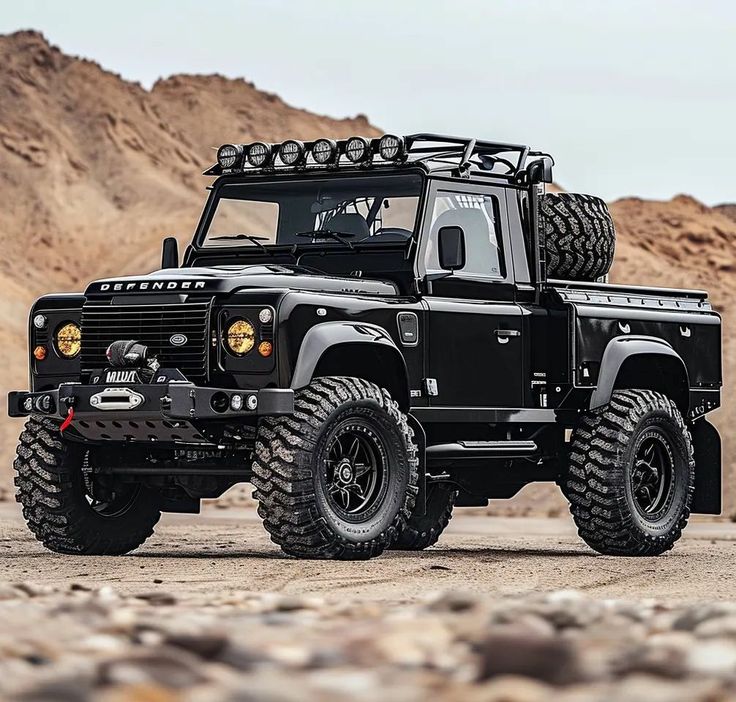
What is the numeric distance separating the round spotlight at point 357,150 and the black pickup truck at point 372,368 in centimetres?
2

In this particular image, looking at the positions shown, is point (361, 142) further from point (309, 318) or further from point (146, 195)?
point (146, 195)

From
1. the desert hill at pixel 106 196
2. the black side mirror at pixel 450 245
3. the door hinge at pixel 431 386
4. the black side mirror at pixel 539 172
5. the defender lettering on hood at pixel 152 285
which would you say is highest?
the desert hill at pixel 106 196

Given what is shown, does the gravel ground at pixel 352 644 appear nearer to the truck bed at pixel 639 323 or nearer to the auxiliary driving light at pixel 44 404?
the auxiliary driving light at pixel 44 404

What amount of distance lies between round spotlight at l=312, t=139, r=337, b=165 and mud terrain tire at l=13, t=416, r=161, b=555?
2.72m

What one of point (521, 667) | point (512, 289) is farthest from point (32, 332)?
point (521, 667)

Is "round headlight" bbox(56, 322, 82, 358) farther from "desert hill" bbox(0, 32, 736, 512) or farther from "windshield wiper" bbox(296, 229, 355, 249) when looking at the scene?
"desert hill" bbox(0, 32, 736, 512)

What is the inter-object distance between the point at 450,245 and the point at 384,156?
36.7 inches

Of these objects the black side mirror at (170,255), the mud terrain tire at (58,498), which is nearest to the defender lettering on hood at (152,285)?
the mud terrain tire at (58,498)

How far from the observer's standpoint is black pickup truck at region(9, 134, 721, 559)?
11.8m

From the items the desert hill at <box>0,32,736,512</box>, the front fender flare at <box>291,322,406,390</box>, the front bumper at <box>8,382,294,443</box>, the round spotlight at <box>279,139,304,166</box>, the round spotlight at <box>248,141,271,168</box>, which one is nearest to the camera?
the front bumper at <box>8,382,294,443</box>

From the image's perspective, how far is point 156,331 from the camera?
1210 cm

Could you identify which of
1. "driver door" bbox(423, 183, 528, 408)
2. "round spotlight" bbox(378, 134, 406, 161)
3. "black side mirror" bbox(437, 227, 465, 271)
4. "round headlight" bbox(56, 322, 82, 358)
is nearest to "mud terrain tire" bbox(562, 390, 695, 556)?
"driver door" bbox(423, 183, 528, 408)

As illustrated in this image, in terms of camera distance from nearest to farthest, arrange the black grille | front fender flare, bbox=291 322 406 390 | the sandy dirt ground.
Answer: the sandy dirt ground
front fender flare, bbox=291 322 406 390
the black grille

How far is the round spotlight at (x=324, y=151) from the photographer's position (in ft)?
43.8
